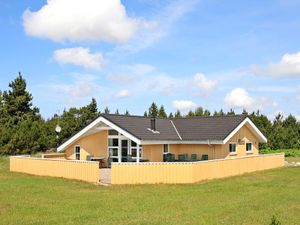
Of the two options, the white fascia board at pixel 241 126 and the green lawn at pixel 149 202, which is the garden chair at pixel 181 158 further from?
the green lawn at pixel 149 202

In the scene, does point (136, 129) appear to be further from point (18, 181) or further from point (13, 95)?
point (13, 95)

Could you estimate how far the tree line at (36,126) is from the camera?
35.3 metres

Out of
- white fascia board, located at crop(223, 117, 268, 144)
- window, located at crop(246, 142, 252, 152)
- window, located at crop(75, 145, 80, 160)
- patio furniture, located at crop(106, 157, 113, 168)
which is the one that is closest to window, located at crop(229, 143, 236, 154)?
white fascia board, located at crop(223, 117, 268, 144)

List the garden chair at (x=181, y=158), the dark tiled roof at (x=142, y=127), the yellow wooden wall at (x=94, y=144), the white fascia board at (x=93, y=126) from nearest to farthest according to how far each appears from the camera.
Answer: the white fascia board at (x=93, y=126) → the dark tiled roof at (x=142, y=127) → the garden chair at (x=181, y=158) → the yellow wooden wall at (x=94, y=144)

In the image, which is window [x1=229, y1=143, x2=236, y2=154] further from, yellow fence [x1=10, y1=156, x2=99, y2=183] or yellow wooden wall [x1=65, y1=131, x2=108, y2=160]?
yellow fence [x1=10, y1=156, x2=99, y2=183]

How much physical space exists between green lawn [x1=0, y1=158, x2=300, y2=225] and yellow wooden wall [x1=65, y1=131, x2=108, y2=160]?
26.0 ft

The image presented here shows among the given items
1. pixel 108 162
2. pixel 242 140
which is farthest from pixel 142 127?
pixel 242 140

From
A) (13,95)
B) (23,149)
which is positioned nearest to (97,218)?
(23,149)

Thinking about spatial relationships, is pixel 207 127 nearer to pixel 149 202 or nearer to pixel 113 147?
pixel 113 147

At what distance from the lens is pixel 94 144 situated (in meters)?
28.7

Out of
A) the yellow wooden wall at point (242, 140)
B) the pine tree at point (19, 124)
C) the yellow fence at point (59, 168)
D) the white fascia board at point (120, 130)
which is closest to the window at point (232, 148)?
the yellow wooden wall at point (242, 140)

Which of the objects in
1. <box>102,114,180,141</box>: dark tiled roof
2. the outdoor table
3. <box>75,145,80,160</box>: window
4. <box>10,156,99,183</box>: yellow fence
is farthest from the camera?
<box>75,145,80,160</box>: window

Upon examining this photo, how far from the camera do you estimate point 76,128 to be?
139ft

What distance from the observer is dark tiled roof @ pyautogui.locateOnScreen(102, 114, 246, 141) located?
25453mm
